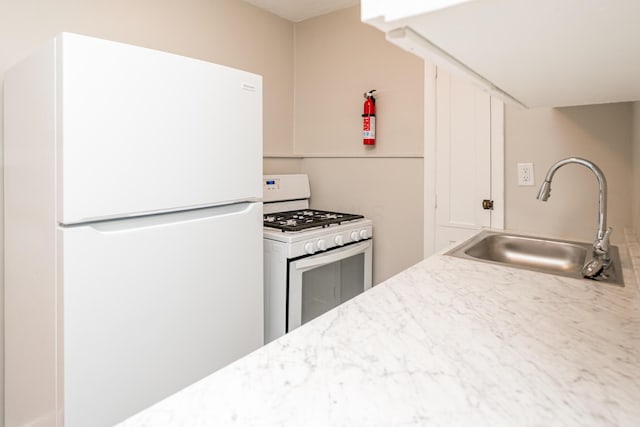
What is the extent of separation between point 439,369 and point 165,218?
1151 millimetres

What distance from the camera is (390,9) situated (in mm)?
425

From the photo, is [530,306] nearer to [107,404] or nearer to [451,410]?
[451,410]

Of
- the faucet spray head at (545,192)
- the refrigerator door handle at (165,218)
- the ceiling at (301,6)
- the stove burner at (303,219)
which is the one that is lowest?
the stove burner at (303,219)

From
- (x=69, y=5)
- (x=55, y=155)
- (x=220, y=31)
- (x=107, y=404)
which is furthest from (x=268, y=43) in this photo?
(x=107, y=404)

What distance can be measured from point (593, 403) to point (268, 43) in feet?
8.95

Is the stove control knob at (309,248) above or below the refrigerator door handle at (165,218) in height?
below

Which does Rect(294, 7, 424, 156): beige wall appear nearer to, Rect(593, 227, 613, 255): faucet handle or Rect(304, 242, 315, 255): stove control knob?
Rect(304, 242, 315, 255): stove control knob

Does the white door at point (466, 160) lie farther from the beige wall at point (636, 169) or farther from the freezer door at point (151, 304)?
the freezer door at point (151, 304)

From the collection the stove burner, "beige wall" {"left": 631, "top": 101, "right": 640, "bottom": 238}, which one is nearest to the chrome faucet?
"beige wall" {"left": 631, "top": 101, "right": 640, "bottom": 238}

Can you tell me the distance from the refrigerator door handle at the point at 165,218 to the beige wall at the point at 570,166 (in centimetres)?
127

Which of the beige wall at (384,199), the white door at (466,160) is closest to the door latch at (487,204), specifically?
the white door at (466,160)

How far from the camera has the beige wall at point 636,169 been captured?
4.62ft

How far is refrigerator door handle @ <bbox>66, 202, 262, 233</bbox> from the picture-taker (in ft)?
4.17

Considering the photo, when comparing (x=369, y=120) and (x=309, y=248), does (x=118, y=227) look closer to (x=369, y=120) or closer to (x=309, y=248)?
(x=309, y=248)
